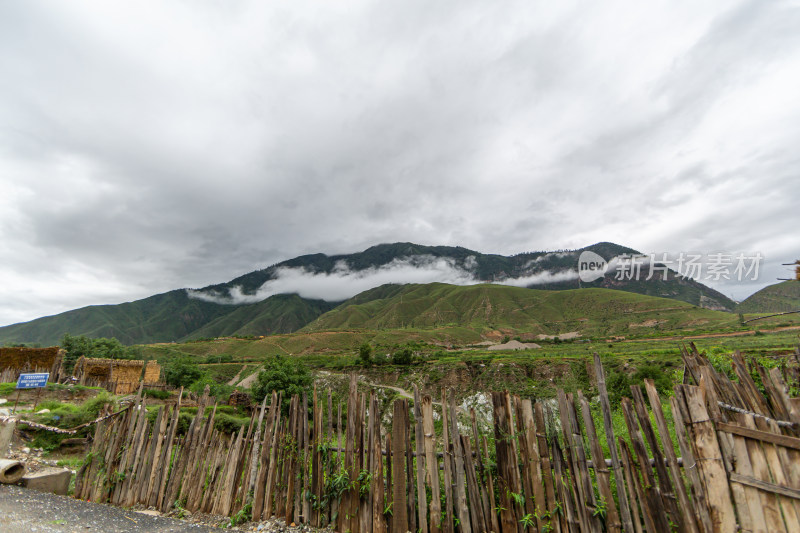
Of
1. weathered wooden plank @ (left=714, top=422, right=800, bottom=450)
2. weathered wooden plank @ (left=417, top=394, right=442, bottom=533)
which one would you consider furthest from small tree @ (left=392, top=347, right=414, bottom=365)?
weathered wooden plank @ (left=714, top=422, right=800, bottom=450)

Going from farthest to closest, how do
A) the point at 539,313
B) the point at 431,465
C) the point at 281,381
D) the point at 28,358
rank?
1. the point at 539,313
2. the point at 281,381
3. the point at 28,358
4. the point at 431,465

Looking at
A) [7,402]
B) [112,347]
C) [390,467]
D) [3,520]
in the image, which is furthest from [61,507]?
[112,347]

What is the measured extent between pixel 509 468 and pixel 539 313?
131029mm

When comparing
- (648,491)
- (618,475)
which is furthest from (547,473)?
(648,491)

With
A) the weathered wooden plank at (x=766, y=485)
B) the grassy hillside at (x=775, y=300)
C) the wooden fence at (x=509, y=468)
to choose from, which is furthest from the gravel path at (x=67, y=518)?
the grassy hillside at (x=775, y=300)

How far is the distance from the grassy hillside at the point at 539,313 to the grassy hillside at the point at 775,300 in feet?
54.1

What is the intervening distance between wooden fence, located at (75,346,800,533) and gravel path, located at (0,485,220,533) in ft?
2.06

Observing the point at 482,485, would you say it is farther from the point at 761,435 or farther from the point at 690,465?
the point at 761,435

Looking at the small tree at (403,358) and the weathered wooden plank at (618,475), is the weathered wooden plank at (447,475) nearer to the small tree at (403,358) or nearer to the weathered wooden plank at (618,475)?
the weathered wooden plank at (618,475)

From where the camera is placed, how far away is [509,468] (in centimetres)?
428

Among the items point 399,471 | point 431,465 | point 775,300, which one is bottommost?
point 399,471

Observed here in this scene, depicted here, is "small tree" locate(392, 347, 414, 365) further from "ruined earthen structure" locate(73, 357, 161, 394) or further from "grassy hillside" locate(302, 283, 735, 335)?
"grassy hillside" locate(302, 283, 735, 335)

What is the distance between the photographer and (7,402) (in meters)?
15.9

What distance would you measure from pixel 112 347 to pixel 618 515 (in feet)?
219
